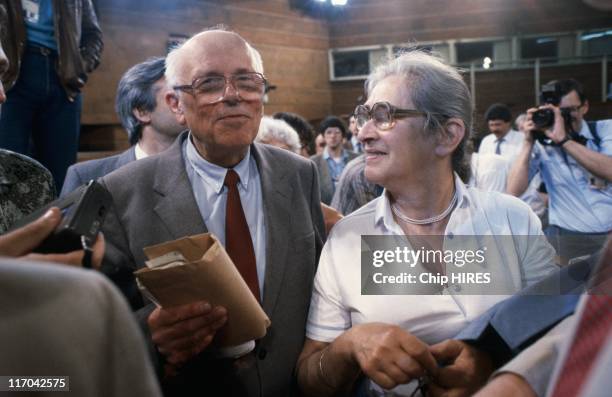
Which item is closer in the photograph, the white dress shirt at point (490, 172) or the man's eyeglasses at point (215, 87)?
the man's eyeglasses at point (215, 87)

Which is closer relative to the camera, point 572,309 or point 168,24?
point 572,309

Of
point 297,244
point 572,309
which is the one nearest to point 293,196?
point 297,244

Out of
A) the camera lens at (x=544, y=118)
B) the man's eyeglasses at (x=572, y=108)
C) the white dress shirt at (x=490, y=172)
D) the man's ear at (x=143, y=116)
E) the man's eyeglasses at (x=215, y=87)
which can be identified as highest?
the man's eyeglasses at (x=215, y=87)

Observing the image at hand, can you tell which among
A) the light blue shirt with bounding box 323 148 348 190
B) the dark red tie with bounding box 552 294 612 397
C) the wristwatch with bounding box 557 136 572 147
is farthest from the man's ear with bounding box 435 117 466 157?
the light blue shirt with bounding box 323 148 348 190

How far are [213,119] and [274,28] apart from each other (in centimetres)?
794

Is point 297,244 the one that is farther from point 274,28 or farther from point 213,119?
point 274,28

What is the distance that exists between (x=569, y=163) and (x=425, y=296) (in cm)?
191

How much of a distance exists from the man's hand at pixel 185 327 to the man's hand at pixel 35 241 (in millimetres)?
281

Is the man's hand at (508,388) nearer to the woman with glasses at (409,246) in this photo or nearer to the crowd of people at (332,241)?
the crowd of people at (332,241)

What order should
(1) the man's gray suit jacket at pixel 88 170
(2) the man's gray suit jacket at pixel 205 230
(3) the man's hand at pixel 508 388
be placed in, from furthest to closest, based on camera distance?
(1) the man's gray suit jacket at pixel 88 170 → (2) the man's gray suit jacket at pixel 205 230 → (3) the man's hand at pixel 508 388

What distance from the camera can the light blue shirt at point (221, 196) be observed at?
138 cm

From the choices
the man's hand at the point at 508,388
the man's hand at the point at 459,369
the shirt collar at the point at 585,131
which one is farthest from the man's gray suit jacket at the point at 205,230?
the shirt collar at the point at 585,131

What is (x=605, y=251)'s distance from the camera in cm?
A: 54

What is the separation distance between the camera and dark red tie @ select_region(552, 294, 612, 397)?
1.32 ft
